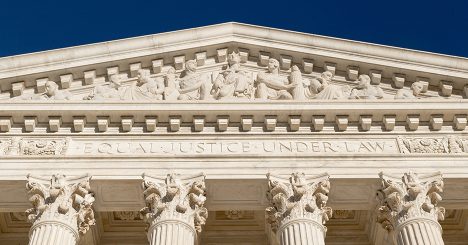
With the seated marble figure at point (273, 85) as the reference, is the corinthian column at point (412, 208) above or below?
below

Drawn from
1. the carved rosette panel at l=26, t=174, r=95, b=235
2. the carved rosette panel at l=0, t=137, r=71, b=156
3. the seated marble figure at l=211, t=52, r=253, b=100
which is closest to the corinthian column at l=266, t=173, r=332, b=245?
the seated marble figure at l=211, t=52, r=253, b=100

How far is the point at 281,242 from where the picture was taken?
1991 centimetres

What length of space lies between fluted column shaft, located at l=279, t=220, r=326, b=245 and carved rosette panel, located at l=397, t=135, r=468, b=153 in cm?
441

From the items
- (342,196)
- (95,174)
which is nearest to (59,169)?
(95,174)

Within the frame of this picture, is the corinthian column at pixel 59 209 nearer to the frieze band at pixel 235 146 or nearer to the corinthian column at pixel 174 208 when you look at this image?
the frieze band at pixel 235 146

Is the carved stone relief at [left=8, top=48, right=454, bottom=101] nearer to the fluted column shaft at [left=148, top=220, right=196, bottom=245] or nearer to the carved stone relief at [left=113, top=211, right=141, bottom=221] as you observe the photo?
the carved stone relief at [left=113, top=211, right=141, bottom=221]

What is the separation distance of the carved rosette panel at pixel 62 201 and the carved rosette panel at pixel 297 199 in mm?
5600

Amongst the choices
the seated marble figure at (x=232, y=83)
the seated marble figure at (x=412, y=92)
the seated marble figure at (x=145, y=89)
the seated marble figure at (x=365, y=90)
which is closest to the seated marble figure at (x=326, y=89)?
the seated marble figure at (x=365, y=90)

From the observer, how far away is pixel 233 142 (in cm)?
2247

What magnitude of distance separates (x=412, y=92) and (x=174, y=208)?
985 cm

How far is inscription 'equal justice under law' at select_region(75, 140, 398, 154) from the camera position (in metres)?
22.1

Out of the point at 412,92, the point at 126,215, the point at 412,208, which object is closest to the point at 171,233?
the point at 126,215

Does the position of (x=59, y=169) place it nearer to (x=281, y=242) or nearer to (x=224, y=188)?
(x=224, y=188)

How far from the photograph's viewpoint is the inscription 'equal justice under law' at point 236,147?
72.6 feet
